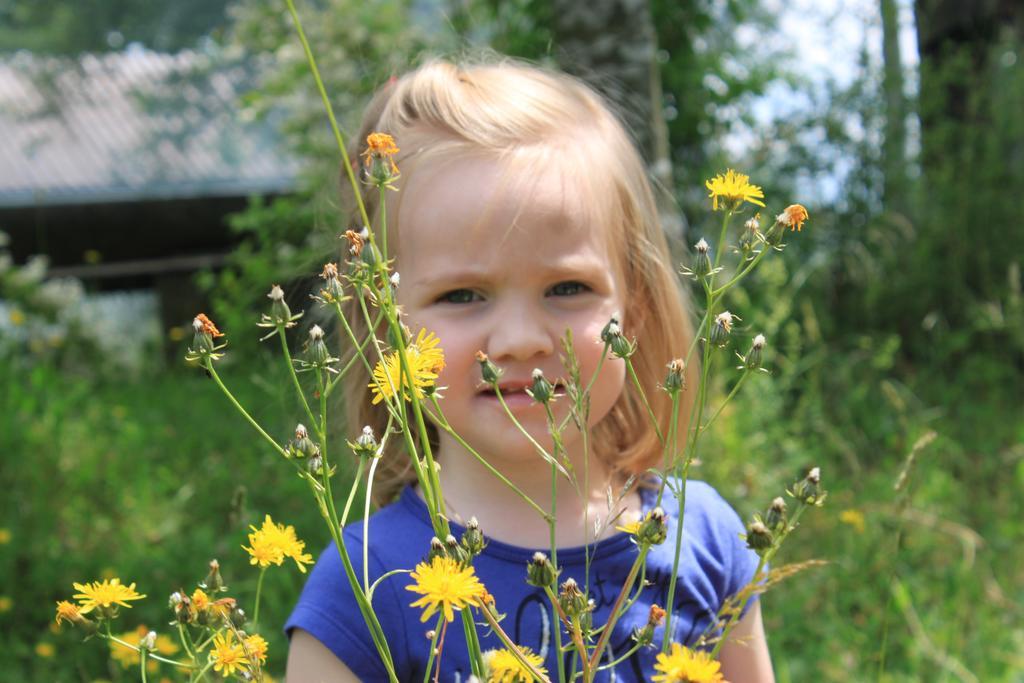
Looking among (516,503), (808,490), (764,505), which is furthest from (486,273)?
(764,505)

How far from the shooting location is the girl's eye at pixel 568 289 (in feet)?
3.97

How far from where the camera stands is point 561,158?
1275 millimetres

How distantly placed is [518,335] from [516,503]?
0.26 meters

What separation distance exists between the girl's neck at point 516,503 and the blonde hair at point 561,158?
0.28 ft

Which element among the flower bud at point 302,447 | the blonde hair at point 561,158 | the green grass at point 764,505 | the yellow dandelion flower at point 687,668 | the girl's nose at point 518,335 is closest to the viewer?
the yellow dandelion flower at point 687,668

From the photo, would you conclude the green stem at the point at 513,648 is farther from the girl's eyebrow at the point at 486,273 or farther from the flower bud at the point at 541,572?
the girl's eyebrow at the point at 486,273

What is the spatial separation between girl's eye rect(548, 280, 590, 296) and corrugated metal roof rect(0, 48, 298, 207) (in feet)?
18.2

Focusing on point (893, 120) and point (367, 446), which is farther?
point (893, 120)

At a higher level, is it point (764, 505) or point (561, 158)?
point (561, 158)

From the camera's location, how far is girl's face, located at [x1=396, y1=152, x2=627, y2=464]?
1143mm

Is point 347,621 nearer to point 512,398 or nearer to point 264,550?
point 512,398

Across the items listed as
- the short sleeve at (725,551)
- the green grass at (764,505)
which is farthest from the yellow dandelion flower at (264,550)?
the green grass at (764,505)

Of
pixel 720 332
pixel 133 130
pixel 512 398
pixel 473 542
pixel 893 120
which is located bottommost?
pixel 133 130

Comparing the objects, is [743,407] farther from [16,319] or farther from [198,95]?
[198,95]
